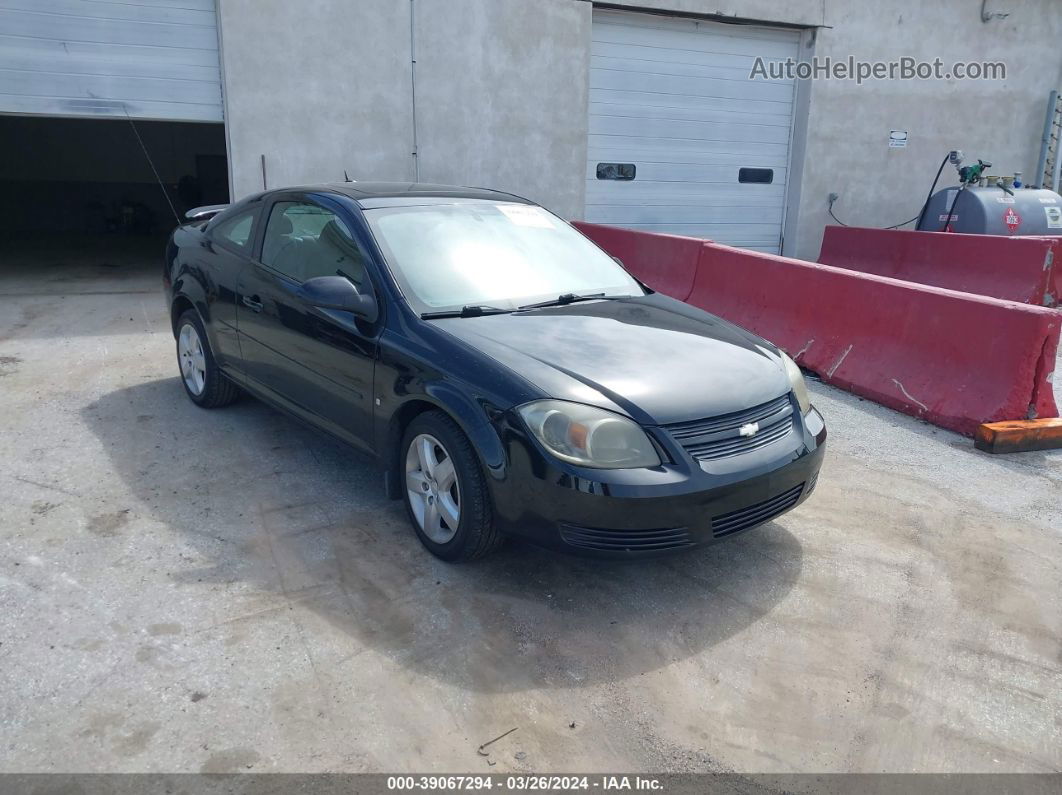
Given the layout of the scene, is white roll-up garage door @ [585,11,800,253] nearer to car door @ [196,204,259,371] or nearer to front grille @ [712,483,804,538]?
car door @ [196,204,259,371]

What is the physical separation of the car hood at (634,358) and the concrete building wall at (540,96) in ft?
22.2

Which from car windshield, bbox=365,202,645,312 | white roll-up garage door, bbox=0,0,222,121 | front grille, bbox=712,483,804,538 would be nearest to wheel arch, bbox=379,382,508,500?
car windshield, bbox=365,202,645,312

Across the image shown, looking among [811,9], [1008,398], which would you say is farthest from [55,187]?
[1008,398]

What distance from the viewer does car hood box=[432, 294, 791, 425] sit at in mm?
3295

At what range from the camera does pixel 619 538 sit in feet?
10.5

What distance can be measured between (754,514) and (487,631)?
1.17 m

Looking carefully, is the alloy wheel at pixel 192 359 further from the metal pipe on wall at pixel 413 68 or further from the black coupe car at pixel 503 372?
the metal pipe on wall at pixel 413 68

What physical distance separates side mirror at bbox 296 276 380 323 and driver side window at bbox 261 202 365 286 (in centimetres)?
17

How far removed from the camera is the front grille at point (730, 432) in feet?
10.7

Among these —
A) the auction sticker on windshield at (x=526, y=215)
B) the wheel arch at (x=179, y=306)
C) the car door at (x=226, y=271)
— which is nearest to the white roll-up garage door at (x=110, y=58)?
the wheel arch at (x=179, y=306)

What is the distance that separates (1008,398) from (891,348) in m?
0.97

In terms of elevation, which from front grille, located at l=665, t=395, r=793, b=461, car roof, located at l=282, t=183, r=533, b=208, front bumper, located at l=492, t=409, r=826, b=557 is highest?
car roof, located at l=282, t=183, r=533, b=208

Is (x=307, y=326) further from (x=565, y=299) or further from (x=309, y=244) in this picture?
(x=565, y=299)

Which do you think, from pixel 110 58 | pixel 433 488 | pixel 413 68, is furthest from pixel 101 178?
pixel 433 488
